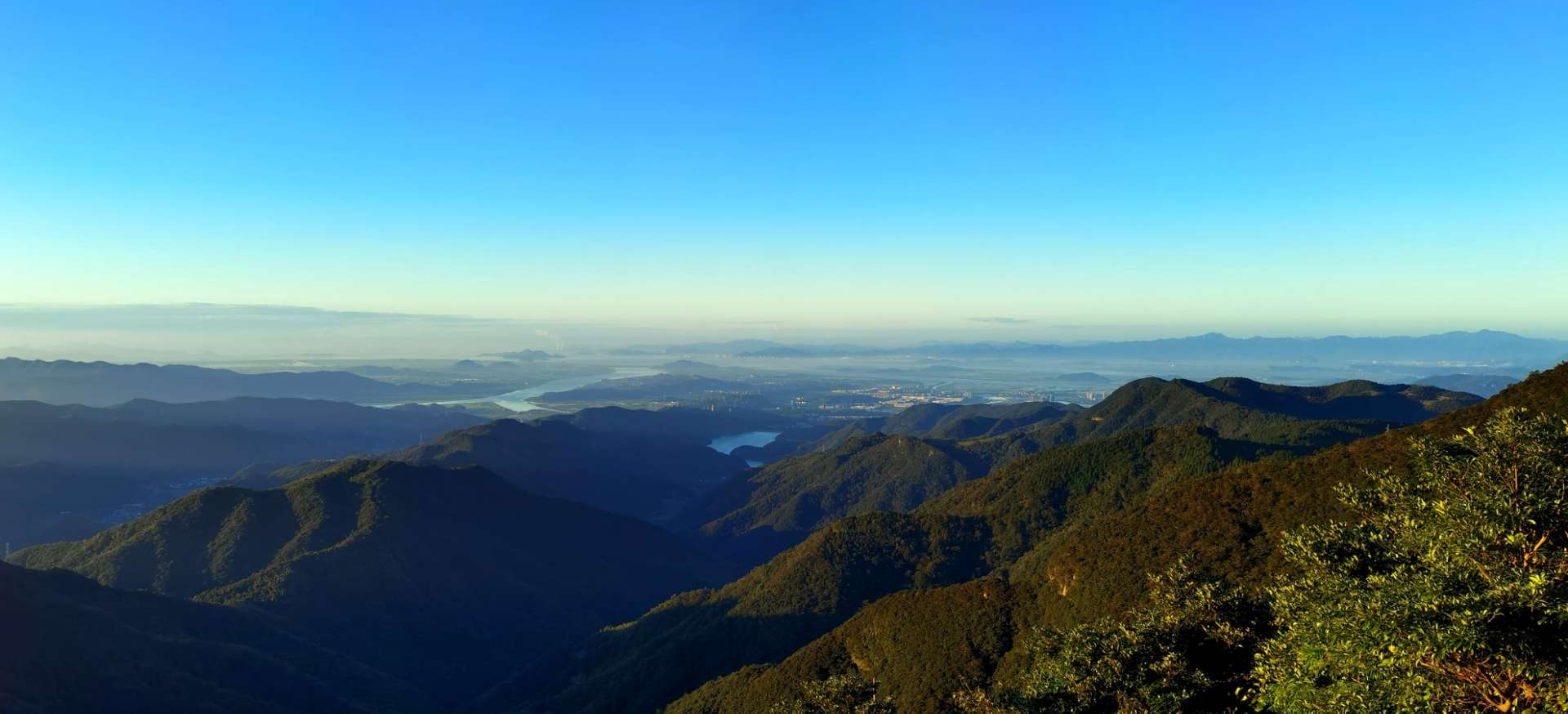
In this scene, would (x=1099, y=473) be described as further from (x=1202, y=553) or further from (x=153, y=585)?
(x=153, y=585)

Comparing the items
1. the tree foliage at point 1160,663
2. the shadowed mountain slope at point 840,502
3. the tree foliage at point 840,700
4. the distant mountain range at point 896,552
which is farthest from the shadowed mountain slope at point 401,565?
the tree foliage at point 1160,663

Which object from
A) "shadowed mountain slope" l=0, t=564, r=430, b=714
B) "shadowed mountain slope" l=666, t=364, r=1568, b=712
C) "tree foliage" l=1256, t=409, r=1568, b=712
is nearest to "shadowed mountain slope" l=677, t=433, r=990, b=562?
"shadowed mountain slope" l=0, t=564, r=430, b=714

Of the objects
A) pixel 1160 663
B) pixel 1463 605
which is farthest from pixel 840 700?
pixel 1463 605

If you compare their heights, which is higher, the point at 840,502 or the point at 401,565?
the point at 401,565

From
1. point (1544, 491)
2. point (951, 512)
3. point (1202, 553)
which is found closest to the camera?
point (1544, 491)

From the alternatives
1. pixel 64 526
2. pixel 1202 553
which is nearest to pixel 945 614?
pixel 1202 553

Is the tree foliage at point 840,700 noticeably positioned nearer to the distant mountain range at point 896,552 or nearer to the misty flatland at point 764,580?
the misty flatland at point 764,580

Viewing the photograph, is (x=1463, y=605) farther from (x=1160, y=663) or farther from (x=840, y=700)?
(x=840, y=700)

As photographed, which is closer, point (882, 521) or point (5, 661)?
point (5, 661)
